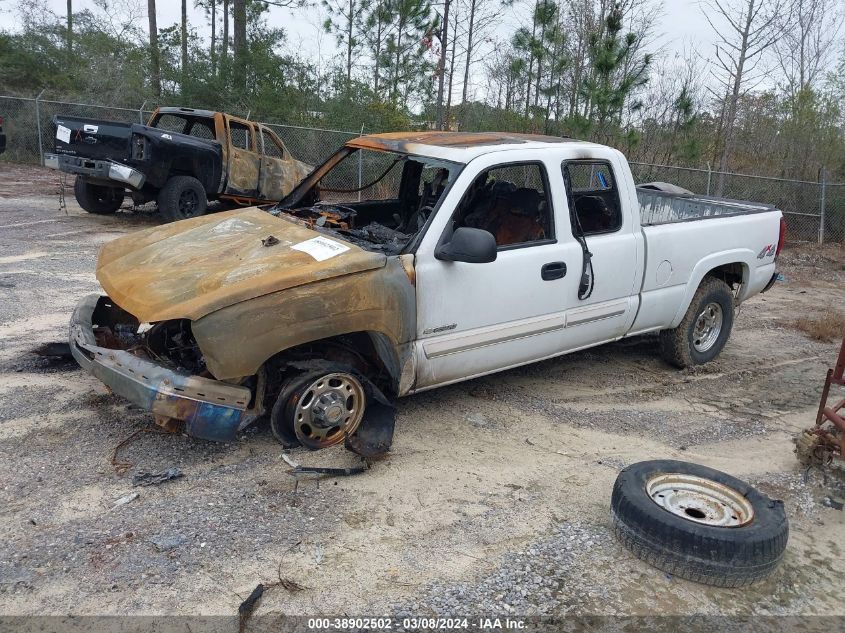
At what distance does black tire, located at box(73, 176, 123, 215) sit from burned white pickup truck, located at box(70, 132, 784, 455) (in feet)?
25.1

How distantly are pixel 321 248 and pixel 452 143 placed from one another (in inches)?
51.2

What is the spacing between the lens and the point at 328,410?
153 inches

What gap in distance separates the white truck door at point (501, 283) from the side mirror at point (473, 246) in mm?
179

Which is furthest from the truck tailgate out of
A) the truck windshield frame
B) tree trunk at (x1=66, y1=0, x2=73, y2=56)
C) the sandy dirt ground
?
tree trunk at (x1=66, y1=0, x2=73, y2=56)

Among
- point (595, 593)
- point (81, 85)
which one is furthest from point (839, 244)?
point (81, 85)

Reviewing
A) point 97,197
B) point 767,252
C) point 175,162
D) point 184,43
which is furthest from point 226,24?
Answer: point 767,252

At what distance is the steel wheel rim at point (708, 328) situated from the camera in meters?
6.00

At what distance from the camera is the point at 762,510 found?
3.37 meters

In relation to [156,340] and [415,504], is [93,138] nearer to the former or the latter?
[156,340]

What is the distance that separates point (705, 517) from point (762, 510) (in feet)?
0.87

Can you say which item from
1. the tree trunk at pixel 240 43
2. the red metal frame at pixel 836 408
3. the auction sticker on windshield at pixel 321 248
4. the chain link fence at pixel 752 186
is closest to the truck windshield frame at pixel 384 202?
the auction sticker on windshield at pixel 321 248

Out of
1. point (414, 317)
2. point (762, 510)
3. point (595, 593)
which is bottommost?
point (595, 593)

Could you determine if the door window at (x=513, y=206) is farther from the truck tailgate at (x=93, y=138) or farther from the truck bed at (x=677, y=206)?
the truck tailgate at (x=93, y=138)

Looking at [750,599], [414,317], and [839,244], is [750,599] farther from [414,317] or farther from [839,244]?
[839,244]
